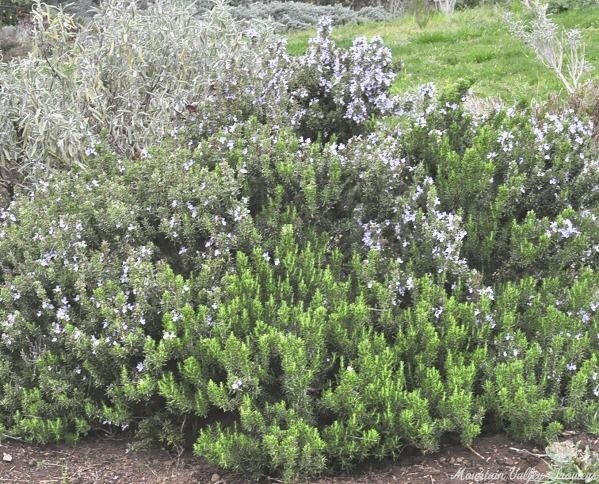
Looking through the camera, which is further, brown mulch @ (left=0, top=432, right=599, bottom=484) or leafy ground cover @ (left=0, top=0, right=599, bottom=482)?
leafy ground cover @ (left=0, top=0, right=599, bottom=482)

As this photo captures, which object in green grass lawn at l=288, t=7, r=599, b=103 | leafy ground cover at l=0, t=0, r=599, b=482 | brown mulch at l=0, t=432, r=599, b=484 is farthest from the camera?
green grass lawn at l=288, t=7, r=599, b=103

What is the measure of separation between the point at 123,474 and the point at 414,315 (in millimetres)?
1309

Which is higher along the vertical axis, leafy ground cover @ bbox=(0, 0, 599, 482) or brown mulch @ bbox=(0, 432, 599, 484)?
leafy ground cover @ bbox=(0, 0, 599, 482)

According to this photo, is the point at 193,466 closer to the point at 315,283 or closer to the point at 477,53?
the point at 315,283

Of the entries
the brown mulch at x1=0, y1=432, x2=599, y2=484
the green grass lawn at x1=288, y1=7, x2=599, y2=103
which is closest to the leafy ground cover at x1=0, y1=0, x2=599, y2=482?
the brown mulch at x1=0, y1=432, x2=599, y2=484

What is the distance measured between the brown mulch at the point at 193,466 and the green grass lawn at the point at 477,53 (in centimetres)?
487

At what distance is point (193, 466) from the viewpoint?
9.67 feet

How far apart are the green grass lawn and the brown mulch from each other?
4.87 metres

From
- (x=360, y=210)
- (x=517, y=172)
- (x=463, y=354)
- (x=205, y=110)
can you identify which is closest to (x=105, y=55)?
(x=205, y=110)

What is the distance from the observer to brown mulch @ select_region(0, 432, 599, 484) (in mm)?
2680

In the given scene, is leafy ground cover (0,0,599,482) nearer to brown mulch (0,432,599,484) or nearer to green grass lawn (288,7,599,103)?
brown mulch (0,432,599,484)

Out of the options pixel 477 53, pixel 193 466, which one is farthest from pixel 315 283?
pixel 477 53

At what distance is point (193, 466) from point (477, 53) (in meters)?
7.54

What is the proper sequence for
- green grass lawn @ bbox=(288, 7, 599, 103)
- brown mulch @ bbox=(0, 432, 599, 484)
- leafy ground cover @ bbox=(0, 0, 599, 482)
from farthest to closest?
green grass lawn @ bbox=(288, 7, 599, 103)
leafy ground cover @ bbox=(0, 0, 599, 482)
brown mulch @ bbox=(0, 432, 599, 484)
